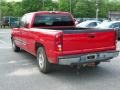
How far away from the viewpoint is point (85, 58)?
788 cm

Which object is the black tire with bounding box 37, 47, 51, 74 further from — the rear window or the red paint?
the rear window

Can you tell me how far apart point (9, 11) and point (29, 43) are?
77326 mm

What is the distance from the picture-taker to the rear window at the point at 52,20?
10354 mm

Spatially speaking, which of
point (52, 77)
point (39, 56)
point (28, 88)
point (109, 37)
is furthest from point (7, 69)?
point (109, 37)

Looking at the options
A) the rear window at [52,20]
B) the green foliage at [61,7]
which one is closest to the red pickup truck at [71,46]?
the rear window at [52,20]

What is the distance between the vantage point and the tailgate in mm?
7695

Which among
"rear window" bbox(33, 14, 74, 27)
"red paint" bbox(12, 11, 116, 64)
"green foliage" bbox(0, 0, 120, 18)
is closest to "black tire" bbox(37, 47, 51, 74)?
"red paint" bbox(12, 11, 116, 64)

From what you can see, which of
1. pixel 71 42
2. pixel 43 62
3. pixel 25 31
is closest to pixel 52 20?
pixel 25 31

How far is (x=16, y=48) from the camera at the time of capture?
44.4 feet

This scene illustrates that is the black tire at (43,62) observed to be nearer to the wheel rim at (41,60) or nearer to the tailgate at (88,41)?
the wheel rim at (41,60)

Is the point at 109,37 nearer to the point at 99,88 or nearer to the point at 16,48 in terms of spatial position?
the point at 99,88

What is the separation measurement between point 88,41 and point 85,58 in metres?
0.47

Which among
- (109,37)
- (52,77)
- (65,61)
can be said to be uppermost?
(109,37)

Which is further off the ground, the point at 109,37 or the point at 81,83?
the point at 109,37
